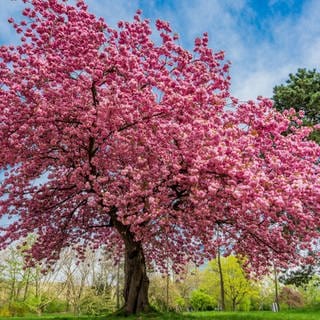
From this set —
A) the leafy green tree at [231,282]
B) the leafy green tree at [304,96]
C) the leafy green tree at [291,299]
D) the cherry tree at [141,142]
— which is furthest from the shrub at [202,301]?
the cherry tree at [141,142]

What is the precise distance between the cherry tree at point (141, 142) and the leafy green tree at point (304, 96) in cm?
1160

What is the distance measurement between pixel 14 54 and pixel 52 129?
3.08 meters

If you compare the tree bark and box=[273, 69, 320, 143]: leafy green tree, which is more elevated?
box=[273, 69, 320, 143]: leafy green tree

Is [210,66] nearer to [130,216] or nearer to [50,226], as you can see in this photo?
[130,216]

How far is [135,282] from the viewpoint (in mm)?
15367

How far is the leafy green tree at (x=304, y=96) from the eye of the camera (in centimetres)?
2541

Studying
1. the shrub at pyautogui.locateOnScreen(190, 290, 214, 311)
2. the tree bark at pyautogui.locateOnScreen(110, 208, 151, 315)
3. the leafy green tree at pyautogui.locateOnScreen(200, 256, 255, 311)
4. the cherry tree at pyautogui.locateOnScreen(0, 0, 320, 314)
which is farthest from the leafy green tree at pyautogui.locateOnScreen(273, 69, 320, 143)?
the shrub at pyautogui.locateOnScreen(190, 290, 214, 311)

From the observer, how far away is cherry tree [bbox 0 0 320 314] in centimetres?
1205

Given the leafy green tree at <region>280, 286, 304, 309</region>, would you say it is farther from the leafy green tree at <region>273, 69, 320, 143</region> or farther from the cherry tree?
the cherry tree

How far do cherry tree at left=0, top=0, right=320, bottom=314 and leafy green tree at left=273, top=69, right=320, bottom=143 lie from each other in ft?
38.1

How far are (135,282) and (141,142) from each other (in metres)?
6.41

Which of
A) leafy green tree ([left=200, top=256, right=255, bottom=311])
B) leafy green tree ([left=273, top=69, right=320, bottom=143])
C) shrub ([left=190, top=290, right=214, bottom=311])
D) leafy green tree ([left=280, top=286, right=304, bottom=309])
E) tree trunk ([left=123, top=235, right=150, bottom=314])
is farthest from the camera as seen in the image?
shrub ([left=190, top=290, right=214, bottom=311])

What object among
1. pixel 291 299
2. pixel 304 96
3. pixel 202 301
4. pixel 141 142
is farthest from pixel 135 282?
pixel 291 299

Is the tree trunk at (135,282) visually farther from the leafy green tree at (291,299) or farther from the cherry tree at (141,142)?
the leafy green tree at (291,299)
